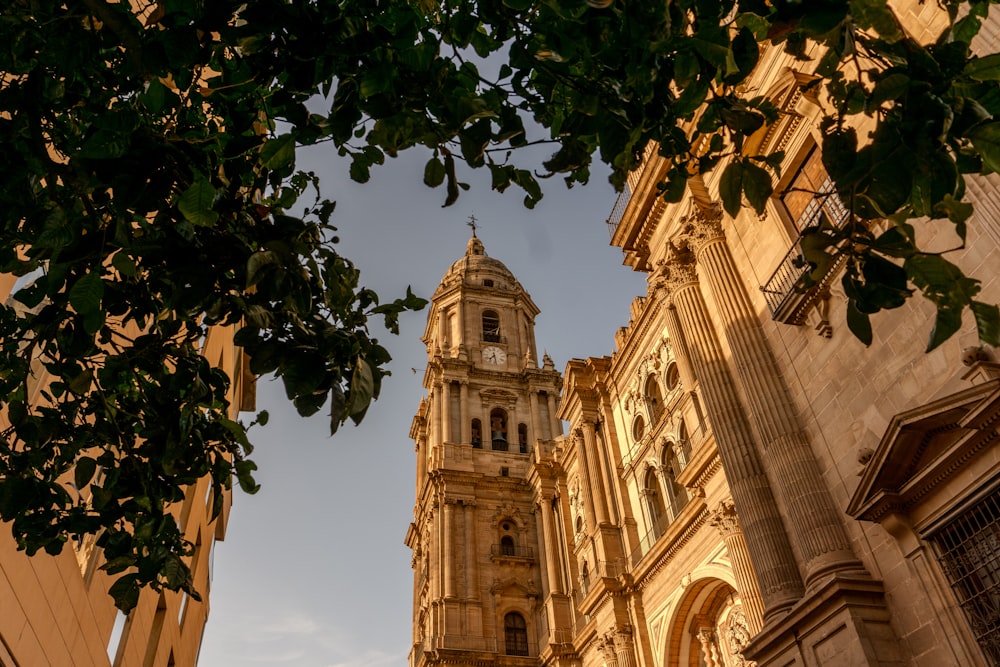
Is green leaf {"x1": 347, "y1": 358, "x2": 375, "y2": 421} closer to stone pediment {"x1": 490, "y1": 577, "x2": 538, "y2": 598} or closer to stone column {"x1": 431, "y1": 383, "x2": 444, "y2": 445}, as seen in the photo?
stone pediment {"x1": 490, "y1": 577, "x2": 538, "y2": 598}

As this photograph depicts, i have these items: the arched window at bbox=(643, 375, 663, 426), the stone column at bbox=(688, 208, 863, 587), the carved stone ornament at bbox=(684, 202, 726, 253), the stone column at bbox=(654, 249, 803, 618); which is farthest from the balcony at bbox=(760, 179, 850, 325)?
the arched window at bbox=(643, 375, 663, 426)

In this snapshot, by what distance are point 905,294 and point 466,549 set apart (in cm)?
3468

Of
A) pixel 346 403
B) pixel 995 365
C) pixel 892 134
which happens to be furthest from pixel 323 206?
pixel 995 365

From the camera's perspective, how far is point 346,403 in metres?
3.30

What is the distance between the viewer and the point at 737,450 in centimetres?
1360

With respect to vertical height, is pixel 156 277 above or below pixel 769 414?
below

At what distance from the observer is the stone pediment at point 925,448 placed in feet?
27.7

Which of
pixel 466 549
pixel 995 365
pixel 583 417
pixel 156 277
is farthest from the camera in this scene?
pixel 466 549

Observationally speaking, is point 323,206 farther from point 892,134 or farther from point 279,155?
point 892,134

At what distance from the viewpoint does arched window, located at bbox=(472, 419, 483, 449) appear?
4221cm

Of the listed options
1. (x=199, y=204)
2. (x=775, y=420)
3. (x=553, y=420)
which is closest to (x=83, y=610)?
(x=199, y=204)

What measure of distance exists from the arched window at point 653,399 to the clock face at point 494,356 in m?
21.1

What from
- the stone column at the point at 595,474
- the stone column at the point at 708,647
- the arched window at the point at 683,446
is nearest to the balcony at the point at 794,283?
the arched window at the point at 683,446

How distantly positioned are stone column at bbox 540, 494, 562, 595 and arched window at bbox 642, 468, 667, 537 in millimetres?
8272
